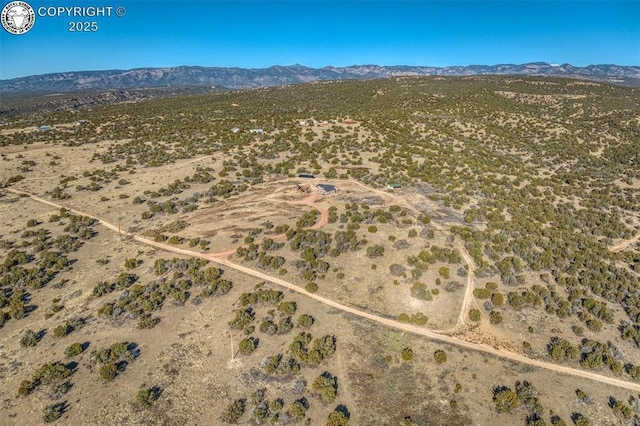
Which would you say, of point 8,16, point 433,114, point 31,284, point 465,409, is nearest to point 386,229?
point 465,409

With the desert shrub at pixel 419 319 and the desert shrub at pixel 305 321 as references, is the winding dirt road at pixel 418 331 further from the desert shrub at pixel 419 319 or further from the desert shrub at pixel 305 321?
the desert shrub at pixel 305 321

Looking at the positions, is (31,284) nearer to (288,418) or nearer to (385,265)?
(288,418)

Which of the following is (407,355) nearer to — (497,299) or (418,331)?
(418,331)

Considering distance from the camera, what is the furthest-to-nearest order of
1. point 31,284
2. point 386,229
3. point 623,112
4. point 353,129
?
point 623,112, point 353,129, point 386,229, point 31,284

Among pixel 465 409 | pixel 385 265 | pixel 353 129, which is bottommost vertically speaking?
pixel 465 409

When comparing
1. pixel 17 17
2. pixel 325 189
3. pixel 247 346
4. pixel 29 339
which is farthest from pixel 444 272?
pixel 17 17

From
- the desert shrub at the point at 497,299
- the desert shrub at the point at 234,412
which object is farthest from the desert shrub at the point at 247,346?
the desert shrub at the point at 497,299

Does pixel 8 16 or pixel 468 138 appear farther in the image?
pixel 468 138
